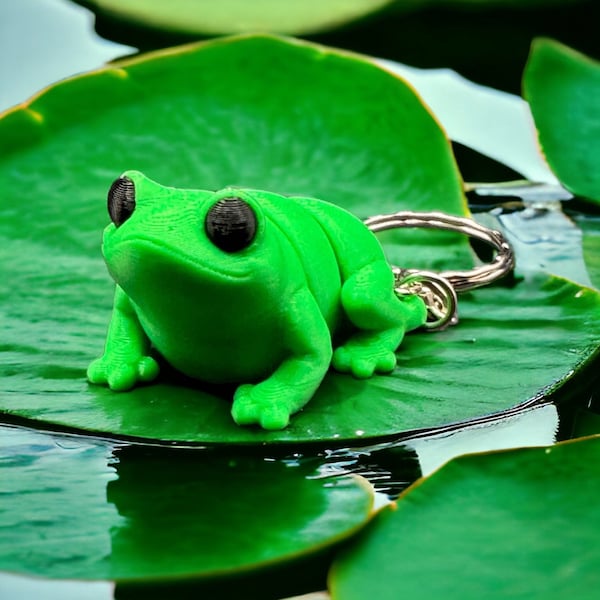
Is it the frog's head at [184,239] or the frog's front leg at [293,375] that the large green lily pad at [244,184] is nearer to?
the frog's front leg at [293,375]

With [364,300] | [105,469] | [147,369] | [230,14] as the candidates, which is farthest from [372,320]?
[230,14]

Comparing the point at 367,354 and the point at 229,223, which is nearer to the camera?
the point at 229,223

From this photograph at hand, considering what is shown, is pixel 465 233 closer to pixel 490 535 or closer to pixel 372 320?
pixel 372 320

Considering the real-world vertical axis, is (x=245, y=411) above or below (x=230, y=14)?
below

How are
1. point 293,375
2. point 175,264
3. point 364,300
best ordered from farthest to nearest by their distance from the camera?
1. point 364,300
2. point 293,375
3. point 175,264

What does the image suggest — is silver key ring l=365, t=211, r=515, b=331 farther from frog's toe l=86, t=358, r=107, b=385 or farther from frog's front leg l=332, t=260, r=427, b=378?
frog's toe l=86, t=358, r=107, b=385

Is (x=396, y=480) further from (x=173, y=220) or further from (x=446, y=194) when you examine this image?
(x=446, y=194)

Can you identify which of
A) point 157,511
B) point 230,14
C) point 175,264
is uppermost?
point 230,14
